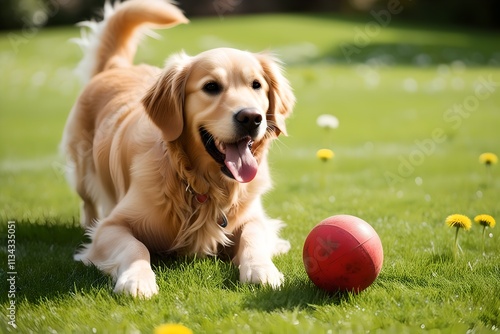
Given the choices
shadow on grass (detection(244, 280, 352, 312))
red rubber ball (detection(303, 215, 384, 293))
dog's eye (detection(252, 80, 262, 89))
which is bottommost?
shadow on grass (detection(244, 280, 352, 312))

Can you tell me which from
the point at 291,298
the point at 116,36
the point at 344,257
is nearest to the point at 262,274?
the point at 291,298

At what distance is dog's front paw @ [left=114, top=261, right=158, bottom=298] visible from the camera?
3.06 metres

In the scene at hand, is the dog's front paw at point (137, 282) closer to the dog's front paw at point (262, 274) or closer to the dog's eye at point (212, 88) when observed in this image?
the dog's front paw at point (262, 274)

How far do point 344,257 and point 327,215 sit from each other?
1.92 metres

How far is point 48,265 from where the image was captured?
3762mm

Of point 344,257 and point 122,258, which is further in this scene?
point 122,258

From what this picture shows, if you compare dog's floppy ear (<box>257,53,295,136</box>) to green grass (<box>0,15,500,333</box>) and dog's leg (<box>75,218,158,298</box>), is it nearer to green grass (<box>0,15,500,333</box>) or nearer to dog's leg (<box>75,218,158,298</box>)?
green grass (<box>0,15,500,333</box>)

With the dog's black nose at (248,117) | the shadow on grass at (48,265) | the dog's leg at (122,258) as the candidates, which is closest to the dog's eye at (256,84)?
the dog's black nose at (248,117)

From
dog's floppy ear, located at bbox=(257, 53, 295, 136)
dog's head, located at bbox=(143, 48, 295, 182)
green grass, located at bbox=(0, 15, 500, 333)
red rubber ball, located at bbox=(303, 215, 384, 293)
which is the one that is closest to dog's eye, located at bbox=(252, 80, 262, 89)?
dog's head, located at bbox=(143, 48, 295, 182)

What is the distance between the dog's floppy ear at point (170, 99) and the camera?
3.68 meters

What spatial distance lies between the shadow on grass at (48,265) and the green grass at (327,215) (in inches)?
0.5

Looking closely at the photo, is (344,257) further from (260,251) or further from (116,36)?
(116,36)

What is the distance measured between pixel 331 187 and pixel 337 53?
17183 millimetres

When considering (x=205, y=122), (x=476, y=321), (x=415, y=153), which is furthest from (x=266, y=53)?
(x=415, y=153)
